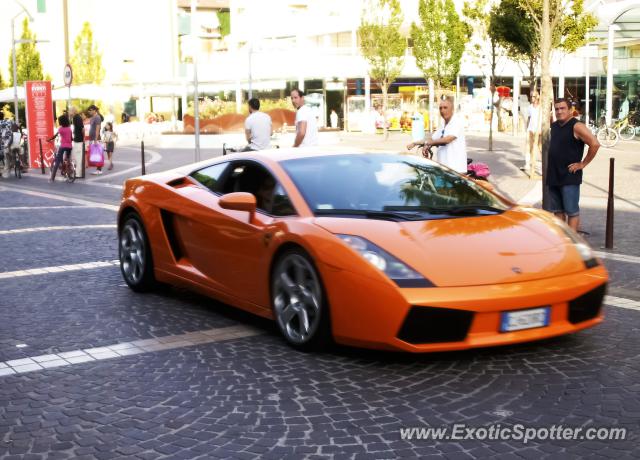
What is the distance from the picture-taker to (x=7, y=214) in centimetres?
1517

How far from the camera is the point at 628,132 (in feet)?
113

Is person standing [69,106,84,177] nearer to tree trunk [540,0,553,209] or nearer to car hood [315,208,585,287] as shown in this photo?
tree trunk [540,0,553,209]

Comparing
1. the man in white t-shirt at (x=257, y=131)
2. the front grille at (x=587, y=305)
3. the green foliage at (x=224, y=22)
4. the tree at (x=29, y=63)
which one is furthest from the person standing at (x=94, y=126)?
the green foliage at (x=224, y=22)

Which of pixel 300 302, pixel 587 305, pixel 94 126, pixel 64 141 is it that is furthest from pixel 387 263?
pixel 94 126

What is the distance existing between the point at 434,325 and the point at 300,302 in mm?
995

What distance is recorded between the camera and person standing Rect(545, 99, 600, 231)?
997cm

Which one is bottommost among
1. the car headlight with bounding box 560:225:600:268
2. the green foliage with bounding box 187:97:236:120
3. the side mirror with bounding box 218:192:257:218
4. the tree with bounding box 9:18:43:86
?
the car headlight with bounding box 560:225:600:268

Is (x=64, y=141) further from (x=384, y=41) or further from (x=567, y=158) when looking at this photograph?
(x=384, y=41)

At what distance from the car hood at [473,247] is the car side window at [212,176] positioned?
1.46 metres

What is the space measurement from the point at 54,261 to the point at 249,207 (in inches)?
168

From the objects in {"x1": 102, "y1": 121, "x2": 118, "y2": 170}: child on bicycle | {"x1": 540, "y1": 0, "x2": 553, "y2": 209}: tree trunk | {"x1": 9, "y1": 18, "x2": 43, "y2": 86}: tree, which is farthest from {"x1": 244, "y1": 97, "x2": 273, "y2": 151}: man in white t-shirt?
{"x1": 9, "y1": 18, "x2": 43, "y2": 86}: tree

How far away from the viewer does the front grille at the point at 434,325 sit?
5141 millimetres

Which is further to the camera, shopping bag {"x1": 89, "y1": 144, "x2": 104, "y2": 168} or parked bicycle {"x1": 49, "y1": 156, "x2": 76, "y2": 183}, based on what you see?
shopping bag {"x1": 89, "y1": 144, "x2": 104, "y2": 168}

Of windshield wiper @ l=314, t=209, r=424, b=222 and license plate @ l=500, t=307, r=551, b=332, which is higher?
windshield wiper @ l=314, t=209, r=424, b=222
